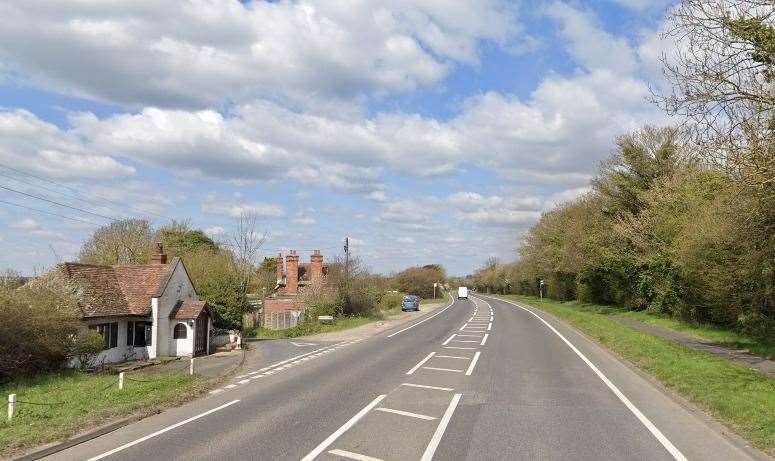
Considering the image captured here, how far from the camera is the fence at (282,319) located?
47.1 metres

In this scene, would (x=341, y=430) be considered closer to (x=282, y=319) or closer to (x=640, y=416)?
(x=640, y=416)

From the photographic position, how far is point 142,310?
99.5 feet

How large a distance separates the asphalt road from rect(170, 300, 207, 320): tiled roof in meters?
14.9

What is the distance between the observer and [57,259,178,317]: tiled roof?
27.9m

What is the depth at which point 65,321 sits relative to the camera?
22.7m

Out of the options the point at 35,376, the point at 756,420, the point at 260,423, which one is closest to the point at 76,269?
the point at 35,376

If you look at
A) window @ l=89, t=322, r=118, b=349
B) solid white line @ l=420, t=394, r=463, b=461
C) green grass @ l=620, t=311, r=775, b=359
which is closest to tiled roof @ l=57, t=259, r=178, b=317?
window @ l=89, t=322, r=118, b=349

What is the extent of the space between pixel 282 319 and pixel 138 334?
19271mm

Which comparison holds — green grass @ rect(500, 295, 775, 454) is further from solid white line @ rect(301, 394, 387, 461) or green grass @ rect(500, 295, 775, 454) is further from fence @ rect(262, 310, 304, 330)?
fence @ rect(262, 310, 304, 330)

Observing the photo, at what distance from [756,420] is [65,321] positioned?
22.4 meters

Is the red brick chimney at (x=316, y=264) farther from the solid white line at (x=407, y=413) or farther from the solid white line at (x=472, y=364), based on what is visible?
the solid white line at (x=407, y=413)

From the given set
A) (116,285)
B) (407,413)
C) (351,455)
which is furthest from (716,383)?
(116,285)

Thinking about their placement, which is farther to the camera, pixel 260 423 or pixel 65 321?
pixel 65 321

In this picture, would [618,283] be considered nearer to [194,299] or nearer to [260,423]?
[194,299]
